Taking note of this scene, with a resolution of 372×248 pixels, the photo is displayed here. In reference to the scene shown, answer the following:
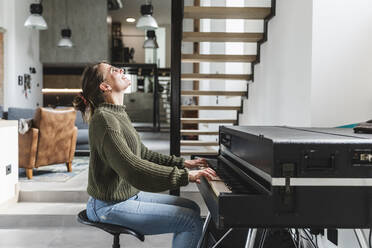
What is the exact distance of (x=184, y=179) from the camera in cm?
153

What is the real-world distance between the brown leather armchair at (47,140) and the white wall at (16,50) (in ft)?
14.5

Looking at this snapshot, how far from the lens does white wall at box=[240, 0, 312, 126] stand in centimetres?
277

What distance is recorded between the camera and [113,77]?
1.80 meters

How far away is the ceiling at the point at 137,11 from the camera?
11.2m

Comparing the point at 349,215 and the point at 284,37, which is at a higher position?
the point at 284,37

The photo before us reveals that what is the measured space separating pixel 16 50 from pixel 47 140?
5.18 m

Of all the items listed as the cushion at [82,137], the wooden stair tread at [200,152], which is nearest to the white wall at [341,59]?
the wooden stair tread at [200,152]

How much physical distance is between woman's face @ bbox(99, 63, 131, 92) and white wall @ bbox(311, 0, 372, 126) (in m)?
1.39

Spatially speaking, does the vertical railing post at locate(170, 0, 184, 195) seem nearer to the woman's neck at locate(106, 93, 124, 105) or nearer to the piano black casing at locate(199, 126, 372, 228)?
the woman's neck at locate(106, 93, 124, 105)

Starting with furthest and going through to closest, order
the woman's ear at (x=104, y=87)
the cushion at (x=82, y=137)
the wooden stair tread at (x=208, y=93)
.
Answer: the cushion at (x=82, y=137)
the wooden stair tread at (x=208, y=93)
the woman's ear at (x=104, y=87)

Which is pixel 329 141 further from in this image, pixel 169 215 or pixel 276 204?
pixel 169 215

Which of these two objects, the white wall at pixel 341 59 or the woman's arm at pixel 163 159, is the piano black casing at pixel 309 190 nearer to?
the woman's arm at pixel 163 159

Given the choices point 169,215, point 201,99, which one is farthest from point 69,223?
point 201,99

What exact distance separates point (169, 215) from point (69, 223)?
91.6 inches
